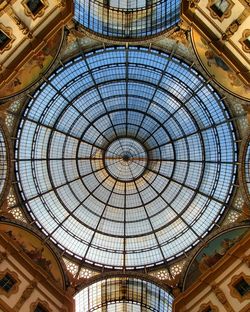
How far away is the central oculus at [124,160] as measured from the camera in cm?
3356

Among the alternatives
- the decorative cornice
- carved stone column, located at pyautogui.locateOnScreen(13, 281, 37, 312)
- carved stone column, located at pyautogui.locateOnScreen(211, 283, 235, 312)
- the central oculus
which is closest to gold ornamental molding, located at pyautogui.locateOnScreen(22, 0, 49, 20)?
the decorative cornice

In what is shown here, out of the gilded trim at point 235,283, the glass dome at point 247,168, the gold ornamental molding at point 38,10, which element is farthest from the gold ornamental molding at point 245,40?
the gilded trim at point 235,283

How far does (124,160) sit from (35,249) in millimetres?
9668

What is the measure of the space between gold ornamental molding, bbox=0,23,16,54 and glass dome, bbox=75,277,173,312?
17747 millimetres

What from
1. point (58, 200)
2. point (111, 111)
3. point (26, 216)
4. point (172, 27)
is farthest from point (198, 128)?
point (26, 216)

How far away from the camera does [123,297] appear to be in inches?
1262

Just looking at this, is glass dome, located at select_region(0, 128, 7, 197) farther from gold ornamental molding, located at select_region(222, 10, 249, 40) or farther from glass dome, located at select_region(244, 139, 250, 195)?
glass dome, located at select_region(244, 139, 250, 195)

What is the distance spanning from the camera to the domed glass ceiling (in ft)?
99.2

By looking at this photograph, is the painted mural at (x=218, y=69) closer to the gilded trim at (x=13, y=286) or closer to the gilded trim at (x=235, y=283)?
the gilded trim at (x=235, y=283)

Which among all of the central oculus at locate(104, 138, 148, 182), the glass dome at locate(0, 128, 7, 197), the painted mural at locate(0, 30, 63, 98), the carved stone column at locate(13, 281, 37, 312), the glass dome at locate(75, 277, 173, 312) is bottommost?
the carved stone column at locate(13, 281, 37, 312)

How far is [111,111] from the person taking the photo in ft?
109

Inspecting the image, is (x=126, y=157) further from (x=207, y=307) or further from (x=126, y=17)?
(x=207, y=307)

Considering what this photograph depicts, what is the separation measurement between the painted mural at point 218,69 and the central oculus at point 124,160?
9.81 metres

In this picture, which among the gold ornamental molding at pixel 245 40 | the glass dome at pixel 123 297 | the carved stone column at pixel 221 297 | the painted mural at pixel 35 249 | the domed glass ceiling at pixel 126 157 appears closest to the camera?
the gold ornamental molding at pixel 245 40
